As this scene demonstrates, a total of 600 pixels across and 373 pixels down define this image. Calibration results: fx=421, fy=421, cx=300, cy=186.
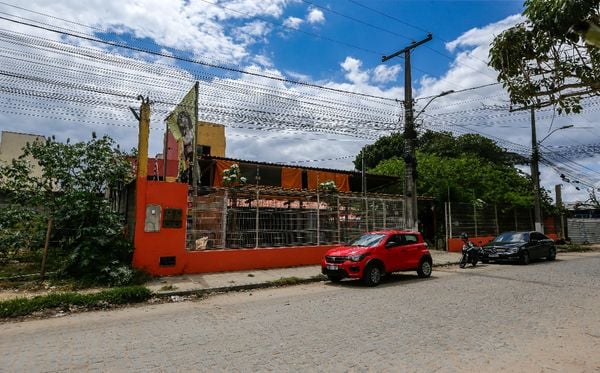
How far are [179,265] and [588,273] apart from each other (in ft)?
44.2

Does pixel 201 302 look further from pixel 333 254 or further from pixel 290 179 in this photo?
pixel 290 179

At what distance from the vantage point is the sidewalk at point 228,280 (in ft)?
35.5

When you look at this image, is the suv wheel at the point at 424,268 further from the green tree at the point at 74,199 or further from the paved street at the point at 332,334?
the green tree at the point at 74,199

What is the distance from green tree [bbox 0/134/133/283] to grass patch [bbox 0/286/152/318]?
1965 mm

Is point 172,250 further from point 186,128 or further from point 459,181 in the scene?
point 459,181

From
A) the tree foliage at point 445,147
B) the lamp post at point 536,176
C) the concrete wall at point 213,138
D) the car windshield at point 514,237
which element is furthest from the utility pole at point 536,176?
the concrete wall at point 213,138

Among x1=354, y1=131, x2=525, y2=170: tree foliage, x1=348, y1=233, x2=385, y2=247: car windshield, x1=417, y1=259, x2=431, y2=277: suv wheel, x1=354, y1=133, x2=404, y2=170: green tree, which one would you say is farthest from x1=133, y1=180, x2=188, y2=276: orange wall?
x1=354, y1=133, x2=404, y2=170: green tree

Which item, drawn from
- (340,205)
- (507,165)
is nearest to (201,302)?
(340,205)

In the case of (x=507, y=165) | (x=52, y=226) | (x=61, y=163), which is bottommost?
(x=52, y=226)

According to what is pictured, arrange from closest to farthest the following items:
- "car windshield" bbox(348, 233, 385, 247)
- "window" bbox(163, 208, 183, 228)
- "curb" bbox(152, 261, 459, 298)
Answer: "curb" bbox(152, 261, 459, 298) → "car windshield" bbox(348, 233, 385, 247) → "window" bbox(163, 208, 183, 228)

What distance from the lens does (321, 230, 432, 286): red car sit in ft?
37.6

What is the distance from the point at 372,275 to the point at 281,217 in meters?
5.06

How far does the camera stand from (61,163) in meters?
12.2

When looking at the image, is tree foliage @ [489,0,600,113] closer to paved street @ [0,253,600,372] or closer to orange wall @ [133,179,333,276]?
paved street @ [0,253,600,372]
